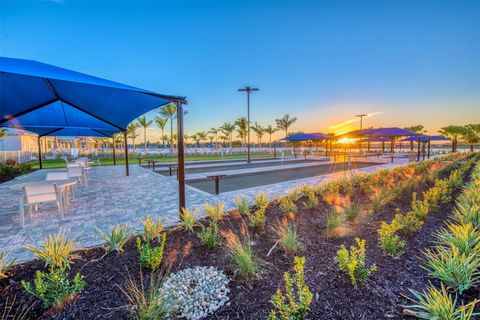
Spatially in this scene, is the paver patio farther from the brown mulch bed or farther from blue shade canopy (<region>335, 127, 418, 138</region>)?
blue shade canopy (<region>335, 127, 418, 138</region>)

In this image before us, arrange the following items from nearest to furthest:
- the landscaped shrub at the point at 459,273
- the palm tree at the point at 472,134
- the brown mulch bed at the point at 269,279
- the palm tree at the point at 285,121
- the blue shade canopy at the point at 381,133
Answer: the brown mulch bed at the point at 269,279, the landscaped shrub at the point at 459,273, the blue shade canopy at the point at 381,133, the palm tree at the point at 472,134, the palm tree at the point at 285,121

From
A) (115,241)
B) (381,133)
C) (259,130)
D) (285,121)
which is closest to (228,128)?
(259,130)

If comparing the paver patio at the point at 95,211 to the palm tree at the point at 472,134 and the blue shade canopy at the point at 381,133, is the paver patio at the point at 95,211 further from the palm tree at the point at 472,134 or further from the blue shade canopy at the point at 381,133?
the palm tree at the point at 472,134

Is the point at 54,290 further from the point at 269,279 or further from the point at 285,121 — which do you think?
the point at 285,121

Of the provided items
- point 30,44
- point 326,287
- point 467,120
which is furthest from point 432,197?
point 467,120

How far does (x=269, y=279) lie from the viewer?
228 cm

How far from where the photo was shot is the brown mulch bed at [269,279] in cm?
183

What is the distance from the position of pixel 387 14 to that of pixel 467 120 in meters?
41.2

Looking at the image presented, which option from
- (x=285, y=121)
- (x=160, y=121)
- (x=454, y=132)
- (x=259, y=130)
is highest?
(x=285, y=121)

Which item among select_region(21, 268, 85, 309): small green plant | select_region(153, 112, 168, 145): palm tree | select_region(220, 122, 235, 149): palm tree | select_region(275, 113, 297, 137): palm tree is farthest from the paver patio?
select_region(220, 122, 235, 149): palm tree

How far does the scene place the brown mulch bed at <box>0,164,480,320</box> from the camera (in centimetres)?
183

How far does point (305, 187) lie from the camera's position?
5820 millimetres

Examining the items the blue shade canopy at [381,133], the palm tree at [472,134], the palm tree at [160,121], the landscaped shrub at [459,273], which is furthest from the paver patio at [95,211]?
the palm tree at [472,134]

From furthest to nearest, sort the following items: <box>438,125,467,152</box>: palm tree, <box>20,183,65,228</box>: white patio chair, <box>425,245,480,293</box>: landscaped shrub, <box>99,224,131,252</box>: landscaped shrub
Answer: <box>438,125,467,152</box>: palm tree < <box>20,183,65,228</box>: white patio chair < <box>99,224,131,252</box>: landscaped shrub < <box>425,245,480,293</box>: landscaped shrub
